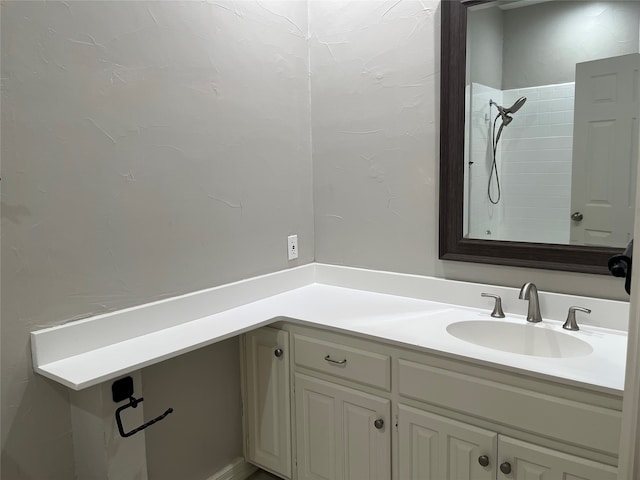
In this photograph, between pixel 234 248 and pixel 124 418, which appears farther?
pixel 234 248

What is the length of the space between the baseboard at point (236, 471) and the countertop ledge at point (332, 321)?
68cm

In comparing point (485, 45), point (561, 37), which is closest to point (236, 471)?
point (485, 45)

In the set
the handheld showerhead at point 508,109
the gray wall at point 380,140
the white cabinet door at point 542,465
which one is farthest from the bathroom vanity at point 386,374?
the handheld showerhead at point 508,109

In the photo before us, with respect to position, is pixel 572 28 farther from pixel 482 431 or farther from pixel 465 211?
pixel 482 431

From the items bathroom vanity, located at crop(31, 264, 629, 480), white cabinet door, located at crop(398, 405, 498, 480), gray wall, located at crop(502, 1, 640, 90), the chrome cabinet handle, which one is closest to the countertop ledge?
bathroom vanity, located at crop(31, 264, 629, 480)

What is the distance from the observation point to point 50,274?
145cm

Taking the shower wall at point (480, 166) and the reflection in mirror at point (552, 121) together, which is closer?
the reflection in mirror at point (552, 121)

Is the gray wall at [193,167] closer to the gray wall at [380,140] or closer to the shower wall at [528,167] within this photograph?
the gray wall at [380,140]

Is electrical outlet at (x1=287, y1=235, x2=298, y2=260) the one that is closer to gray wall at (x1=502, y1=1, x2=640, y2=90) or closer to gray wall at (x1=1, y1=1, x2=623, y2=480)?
gray wall at (x1=1, y1=1, x2=623, y2=480)

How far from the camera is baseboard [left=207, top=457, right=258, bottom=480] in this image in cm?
206

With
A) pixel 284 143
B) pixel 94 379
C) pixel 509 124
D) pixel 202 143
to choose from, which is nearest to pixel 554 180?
pixel 509 124

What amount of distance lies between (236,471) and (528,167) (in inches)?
67.1

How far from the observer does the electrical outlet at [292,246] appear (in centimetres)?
229

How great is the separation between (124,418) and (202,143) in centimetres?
98
